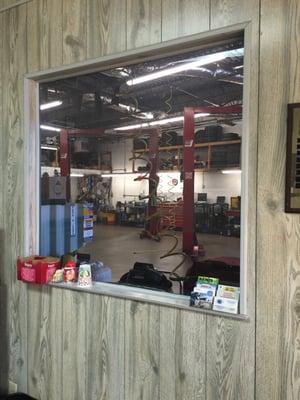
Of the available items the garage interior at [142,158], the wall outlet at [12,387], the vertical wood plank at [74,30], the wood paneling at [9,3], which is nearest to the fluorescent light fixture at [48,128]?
the garage interior at [142,158]

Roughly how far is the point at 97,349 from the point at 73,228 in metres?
0.88

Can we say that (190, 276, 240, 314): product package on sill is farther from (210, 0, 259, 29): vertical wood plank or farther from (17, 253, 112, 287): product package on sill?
(210, 0, 259, 29): vertical wood plank

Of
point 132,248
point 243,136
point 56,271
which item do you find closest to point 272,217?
point 243,136

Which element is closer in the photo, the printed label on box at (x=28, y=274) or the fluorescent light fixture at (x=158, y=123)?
the printed label on box at (x=28, y=274)

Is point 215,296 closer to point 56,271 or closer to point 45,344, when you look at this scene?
point 56,271

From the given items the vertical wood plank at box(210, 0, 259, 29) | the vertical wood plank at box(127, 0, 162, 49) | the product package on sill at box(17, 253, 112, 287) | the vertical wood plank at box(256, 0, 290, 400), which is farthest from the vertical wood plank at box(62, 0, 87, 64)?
the product package on sill at box(17, 253, 112, 287)

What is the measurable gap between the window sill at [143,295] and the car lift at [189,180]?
1.24m

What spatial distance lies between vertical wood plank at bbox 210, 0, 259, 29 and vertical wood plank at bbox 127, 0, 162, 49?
0.93ft

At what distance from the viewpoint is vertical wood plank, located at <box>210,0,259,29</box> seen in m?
1.34

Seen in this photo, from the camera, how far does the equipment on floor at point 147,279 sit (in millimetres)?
1830

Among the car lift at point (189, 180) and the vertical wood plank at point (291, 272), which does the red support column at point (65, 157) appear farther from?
the vertical wood plank at point (291, 272)

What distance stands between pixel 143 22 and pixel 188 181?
1.95 meters

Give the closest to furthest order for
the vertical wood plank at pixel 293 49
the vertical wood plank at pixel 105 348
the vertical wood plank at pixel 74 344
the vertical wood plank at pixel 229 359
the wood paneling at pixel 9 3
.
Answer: the vertical wood plank at pixel 293 49 < the vertical wood plank at pixel 229 359 < the vertical wood plank at pixel 105 348 < the vertical wood plank at pixel 74 344 < the wood paneling at pixel 9 3

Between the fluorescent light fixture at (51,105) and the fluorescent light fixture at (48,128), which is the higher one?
the fluorescent light fixture at (51,105)
